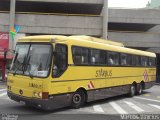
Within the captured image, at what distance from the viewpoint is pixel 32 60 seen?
40.1ft

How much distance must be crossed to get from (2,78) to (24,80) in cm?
1581

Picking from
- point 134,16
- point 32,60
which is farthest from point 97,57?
point 134,16

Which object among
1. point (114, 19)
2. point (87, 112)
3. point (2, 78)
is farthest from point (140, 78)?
point (114, 19)

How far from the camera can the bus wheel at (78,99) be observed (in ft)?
43.7

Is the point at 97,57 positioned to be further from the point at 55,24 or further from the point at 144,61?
the point at 55,24

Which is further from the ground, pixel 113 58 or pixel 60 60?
pixel 113 58

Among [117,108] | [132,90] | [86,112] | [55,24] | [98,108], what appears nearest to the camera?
[86,112]

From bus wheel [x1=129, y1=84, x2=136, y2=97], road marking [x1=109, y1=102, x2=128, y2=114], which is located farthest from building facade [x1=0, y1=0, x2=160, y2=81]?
road marking [x1=109, y1=102, x2=128, y2=114]

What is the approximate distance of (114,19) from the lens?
132 ft

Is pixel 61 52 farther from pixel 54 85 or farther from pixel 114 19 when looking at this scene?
pixel 114 19

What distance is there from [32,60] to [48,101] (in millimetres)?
Answer: 1684

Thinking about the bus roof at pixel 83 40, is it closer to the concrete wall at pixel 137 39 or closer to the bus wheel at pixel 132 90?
the bus wheel at pixel 132 90

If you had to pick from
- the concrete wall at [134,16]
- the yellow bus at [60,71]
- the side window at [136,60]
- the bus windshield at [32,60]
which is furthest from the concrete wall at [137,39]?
the bus windshield at [32,60]

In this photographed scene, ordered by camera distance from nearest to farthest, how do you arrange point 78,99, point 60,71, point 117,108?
point 60,71 → point 78,99 → point 117,108
